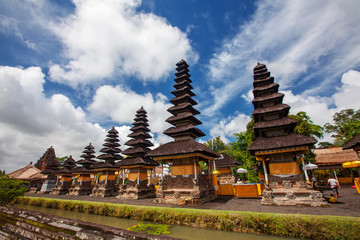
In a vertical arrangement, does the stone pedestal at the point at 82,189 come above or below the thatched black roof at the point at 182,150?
below

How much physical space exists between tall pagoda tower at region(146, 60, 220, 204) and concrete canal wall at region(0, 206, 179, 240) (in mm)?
11523

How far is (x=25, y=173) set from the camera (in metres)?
38.7

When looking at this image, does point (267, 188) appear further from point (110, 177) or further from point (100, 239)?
point (110, 177)

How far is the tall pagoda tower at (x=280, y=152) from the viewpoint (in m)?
11.1

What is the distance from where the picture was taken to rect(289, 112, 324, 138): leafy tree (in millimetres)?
20375

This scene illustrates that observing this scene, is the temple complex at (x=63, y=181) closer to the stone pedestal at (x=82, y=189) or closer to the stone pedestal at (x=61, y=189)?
the stone pedestal at (x=61, y=189)

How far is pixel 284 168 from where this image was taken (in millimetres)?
12602

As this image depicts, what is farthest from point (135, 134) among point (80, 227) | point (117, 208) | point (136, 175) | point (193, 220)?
point (80, 227)

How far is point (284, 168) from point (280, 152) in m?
1.38

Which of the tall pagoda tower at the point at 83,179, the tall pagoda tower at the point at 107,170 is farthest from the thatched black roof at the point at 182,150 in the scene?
the tall pagoda tower at the point at 83,179

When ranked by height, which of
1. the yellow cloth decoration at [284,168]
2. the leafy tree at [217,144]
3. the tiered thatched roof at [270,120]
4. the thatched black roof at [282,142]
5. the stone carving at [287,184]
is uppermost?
the leafy tree at [217,144]

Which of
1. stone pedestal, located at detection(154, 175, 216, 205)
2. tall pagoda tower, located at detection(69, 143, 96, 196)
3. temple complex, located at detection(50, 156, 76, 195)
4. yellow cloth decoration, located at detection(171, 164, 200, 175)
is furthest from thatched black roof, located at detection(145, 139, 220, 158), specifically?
temple complex, located at detection(50, 156, 76, 195)

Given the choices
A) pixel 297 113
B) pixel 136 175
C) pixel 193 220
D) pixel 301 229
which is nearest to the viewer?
pixel 301 229

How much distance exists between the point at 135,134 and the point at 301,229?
21.1 metres
